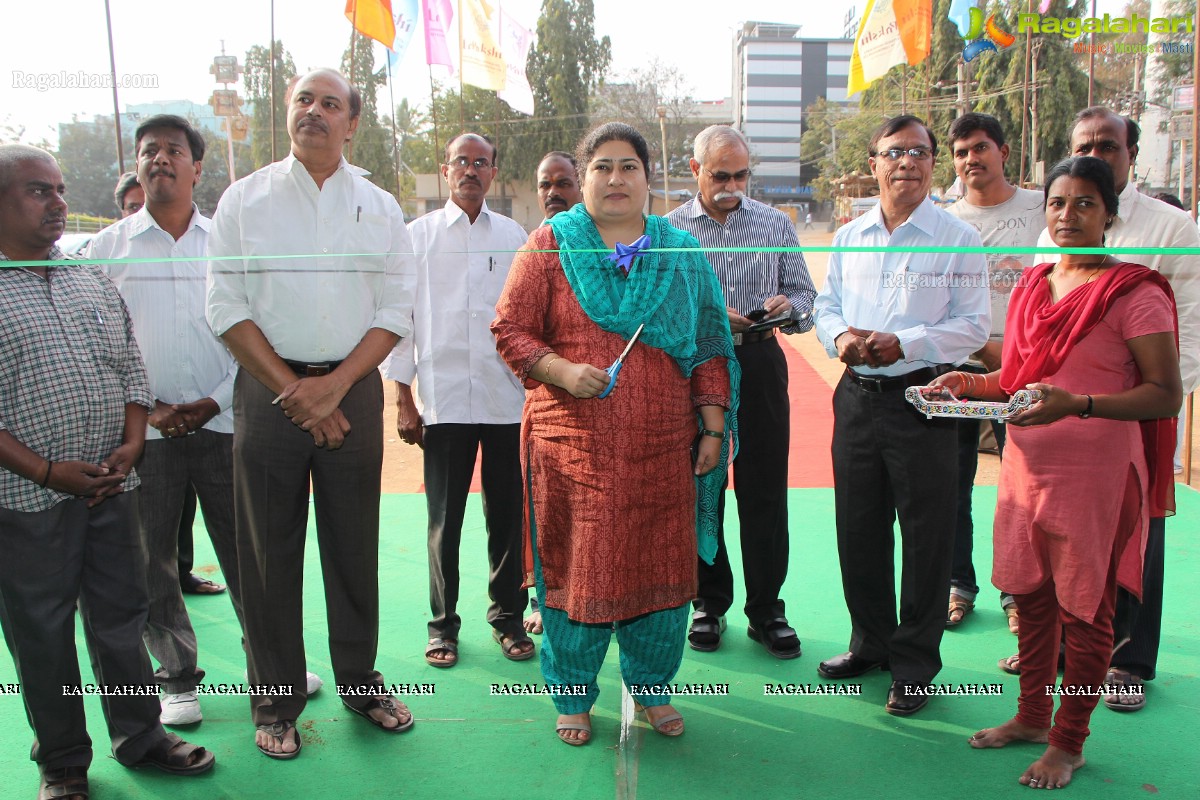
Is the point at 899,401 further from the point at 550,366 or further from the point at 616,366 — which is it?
the point at 550,366

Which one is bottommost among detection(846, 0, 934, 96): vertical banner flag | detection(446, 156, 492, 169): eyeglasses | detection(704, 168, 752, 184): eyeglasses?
detection(704, 168, 752, 184): eyeglasses

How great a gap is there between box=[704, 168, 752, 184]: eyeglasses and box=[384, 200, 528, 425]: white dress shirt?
822 mm

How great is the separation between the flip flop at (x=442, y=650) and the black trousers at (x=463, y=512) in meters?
0.02

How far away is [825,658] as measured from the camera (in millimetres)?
3121

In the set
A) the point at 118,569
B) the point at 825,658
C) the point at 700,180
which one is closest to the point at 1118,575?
the point at 825,658

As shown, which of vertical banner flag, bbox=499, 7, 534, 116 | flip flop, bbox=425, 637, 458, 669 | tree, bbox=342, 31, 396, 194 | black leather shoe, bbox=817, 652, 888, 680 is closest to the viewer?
black leather shoe, bbox=817, 652, 888, 680

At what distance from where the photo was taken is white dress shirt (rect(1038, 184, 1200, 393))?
220 centimetres

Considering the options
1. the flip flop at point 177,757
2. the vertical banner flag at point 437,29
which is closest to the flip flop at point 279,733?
the flip flop at point 177,757

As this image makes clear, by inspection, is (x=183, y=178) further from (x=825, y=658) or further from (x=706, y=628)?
(x=825, y=658)

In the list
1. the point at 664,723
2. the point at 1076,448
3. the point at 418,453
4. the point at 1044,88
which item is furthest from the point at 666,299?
the point at 1044,88

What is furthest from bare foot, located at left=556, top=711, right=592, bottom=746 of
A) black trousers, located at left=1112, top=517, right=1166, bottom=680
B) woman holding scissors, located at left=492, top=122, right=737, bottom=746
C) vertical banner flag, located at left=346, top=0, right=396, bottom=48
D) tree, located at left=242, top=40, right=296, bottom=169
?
tree, located at left=242, top=40, right=296, bottom=169

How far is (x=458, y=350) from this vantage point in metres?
3.24

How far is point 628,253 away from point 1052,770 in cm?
177

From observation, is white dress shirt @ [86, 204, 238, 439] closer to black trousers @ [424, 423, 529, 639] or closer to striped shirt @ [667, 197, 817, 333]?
black trousers @ [424, 423, 529, 639]
